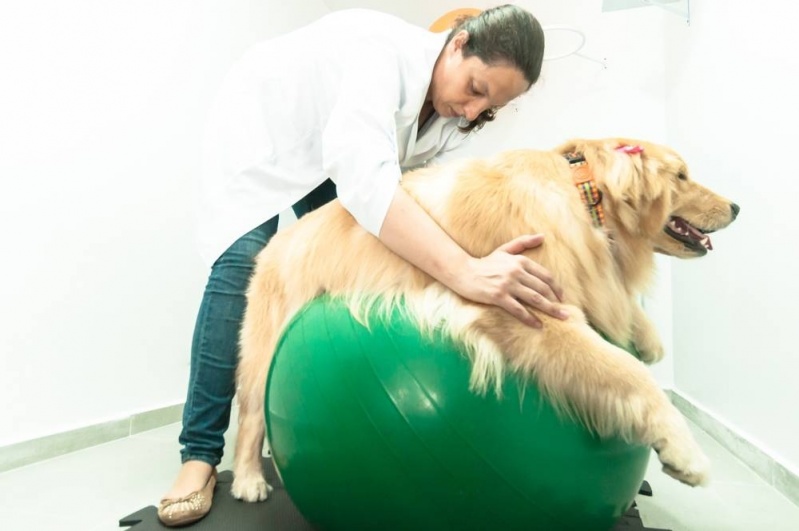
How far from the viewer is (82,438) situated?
187 cm

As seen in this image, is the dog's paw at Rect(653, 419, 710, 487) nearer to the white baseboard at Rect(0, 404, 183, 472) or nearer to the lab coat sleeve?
the lab coat sleeve

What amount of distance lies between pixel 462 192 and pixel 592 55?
2.02 m

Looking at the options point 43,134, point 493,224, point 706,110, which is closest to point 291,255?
point 493,224

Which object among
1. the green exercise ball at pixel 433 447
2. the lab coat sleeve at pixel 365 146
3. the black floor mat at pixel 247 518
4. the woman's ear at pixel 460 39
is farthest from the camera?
the woman's ear at pixel 460 39

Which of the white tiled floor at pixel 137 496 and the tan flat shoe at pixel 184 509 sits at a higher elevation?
the tan flat shoe at pixel 184 509

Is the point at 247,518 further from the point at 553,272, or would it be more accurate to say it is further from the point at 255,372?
the point at 553,272

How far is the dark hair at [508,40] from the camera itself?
1231 mm

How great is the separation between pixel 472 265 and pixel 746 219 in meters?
1.27

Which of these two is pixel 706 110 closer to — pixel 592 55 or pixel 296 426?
pixel 592 55

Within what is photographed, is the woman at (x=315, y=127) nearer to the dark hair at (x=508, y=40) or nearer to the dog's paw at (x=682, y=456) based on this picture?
the dark hair at (x=508, y=40)

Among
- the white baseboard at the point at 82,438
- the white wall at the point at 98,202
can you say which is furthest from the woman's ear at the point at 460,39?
the white baseboard at the point at 82,438

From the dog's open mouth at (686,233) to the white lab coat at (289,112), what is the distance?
663 mm

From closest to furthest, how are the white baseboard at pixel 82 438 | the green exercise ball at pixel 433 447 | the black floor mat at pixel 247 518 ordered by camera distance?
the green exercise ball at pixel 433 447
the black floor mat at pixel 247 518
the white baseboard at pixel 82 438

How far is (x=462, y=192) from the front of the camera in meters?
1.06
